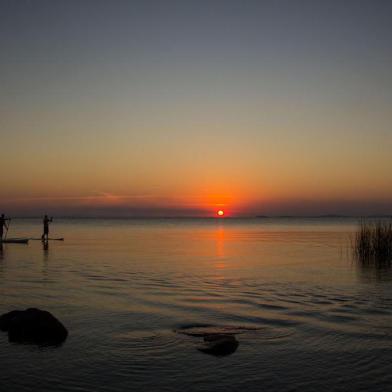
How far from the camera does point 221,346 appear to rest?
11.3 m

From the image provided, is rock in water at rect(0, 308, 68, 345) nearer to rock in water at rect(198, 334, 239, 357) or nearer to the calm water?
the calm water

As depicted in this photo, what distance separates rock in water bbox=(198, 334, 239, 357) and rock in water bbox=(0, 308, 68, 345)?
145 inches

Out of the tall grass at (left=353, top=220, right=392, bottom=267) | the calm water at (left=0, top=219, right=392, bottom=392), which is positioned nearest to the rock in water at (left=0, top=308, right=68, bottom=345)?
the calm water at (left=0, top=219, right=392, bottom=392)

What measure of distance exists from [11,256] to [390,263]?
86.5 feet

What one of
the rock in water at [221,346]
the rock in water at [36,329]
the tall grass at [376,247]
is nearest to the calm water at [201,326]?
the rock in water at [221,346]

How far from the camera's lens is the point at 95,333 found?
13.1m

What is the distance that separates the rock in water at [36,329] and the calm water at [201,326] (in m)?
0.37

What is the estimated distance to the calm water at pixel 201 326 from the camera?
9.69m

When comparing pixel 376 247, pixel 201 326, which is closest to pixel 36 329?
pixel 201 326

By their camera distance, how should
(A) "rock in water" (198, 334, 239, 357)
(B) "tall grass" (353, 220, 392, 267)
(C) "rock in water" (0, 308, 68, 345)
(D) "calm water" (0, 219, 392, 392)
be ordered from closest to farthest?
(D) "calm water" (0, 219, 392, 392) < (A) "rock in water" (198, 334, 239, 357) < (C) "rock in water" (0, 308, 68, 345) < (B) "tall grass" (353, 220, 392, 267)

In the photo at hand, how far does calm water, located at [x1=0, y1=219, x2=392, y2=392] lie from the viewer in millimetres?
9688

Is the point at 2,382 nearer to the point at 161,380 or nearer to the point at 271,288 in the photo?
the point at 161,380

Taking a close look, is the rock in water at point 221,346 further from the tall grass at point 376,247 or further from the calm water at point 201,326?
the tall grass at point 376,247

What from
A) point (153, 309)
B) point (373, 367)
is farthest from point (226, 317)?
point (373, 367)
